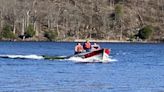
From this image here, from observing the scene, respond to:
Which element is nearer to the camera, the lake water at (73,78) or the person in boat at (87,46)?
the lake water at (73,78)

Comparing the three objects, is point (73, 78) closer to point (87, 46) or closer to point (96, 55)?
point (87, 46)

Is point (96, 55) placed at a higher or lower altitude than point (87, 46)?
lower

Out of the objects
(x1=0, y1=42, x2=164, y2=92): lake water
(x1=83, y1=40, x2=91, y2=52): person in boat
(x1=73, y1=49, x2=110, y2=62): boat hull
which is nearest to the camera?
(x1=0, y1=42, x2=164, y2=92): lake water

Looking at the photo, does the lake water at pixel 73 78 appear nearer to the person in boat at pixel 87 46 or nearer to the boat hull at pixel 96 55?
the boat hull at pixel 96 55

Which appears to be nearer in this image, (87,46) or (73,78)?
(73,78)

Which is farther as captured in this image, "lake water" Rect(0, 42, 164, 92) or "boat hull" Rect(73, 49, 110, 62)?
"boat hull" Rect(73, 49, 110, 62)

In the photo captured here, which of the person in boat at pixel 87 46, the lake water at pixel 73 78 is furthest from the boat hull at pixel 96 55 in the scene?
the lake water at pixel 73 78

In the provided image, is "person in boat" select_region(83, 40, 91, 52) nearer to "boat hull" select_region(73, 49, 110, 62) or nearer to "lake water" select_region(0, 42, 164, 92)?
"boat hull" select_region(73, 49, 110, 62)

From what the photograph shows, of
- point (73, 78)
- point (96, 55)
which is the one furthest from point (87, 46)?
point (73, 78)

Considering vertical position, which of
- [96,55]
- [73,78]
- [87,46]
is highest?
[87,46]

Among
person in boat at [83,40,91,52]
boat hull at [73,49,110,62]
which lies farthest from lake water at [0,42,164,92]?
person in boat at [83,40,91,52]

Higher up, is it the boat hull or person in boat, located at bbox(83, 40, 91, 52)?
person in boat, located at bbox(83, 40, 91, 52)

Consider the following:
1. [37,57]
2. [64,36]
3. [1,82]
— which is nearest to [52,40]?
[64,36]

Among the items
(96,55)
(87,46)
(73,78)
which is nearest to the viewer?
(73,78)
